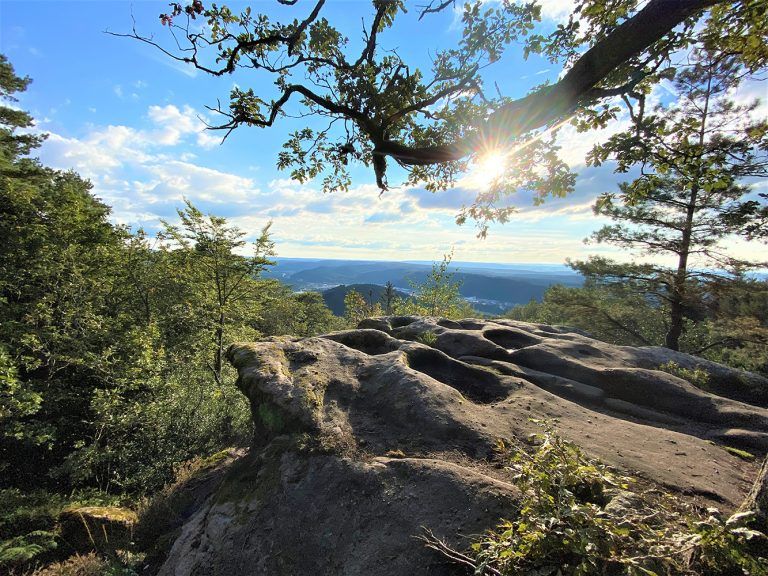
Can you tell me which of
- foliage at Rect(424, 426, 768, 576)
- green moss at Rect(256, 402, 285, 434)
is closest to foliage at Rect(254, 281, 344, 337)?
green moss at Rect(256, 402, 285, 434)

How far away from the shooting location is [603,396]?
707 centimetres

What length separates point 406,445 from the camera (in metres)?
4.82

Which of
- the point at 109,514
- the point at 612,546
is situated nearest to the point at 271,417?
the point at 612,546

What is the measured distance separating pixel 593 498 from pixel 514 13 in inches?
270

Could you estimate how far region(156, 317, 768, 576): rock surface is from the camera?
12.0ft

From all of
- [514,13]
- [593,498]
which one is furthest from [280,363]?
[514,13]

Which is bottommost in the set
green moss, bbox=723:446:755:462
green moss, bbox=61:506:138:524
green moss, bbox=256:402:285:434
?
green moss, bbox=61:506:138:524

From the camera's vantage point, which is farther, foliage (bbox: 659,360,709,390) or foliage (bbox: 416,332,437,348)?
foliage (bbox: 416,332,437,348)

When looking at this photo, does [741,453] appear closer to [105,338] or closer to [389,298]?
[105,338]

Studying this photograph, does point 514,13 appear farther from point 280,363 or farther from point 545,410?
point 280,363

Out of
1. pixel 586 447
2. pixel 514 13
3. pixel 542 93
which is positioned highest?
pixel 514 13

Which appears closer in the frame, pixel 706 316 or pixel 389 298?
pixel 706 316

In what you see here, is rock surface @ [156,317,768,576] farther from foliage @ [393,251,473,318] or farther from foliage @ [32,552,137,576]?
foliage @ [393,251,473,318]

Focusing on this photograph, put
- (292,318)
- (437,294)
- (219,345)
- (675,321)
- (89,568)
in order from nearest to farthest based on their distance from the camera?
(89,568) < (675,321) < (219,345) < (437,294) < (292,318)
